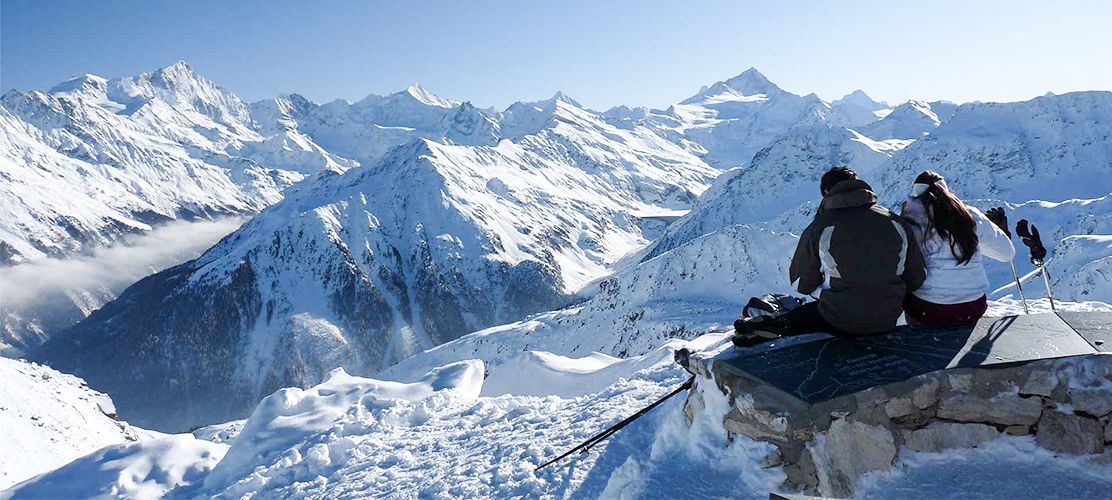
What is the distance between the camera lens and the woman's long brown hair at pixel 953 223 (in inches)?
263

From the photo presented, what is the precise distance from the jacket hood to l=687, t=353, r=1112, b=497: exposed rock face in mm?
1835

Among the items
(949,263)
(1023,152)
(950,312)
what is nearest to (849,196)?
(949,263)

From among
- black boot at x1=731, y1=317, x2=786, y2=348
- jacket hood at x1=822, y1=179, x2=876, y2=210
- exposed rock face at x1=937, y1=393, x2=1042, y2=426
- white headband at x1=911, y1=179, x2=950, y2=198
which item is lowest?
exposed rock face at x1=937, y1=393, x2=1042, y2=426

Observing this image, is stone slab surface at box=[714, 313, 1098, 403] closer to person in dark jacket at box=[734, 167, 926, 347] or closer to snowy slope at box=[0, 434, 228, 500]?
person in dark jacket at box=[734, 167, 926, 347]

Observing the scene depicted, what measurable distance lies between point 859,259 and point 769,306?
1597 millimetres

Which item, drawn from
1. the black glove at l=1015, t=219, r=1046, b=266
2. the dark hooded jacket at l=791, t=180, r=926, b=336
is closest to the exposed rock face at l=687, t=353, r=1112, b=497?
the dark hooded jacket at l=791, t=180, r=926, b=336

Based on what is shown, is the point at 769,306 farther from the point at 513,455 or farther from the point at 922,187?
the point at 513,455

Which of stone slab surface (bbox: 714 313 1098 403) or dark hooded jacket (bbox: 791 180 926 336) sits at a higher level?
dark hooded jacket (bbox: 791 180 926 336)

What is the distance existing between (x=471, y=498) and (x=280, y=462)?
5.29 metres

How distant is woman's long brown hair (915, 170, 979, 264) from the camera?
668 centimetres

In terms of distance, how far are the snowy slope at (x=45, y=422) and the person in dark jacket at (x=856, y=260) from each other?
132 ft

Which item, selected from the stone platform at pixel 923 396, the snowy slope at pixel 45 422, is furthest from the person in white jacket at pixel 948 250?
the snowy slope at pixel 45 422

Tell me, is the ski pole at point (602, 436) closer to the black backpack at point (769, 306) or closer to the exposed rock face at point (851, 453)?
the black backpack at point (769, 306)

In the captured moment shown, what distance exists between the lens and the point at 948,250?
678 cm
